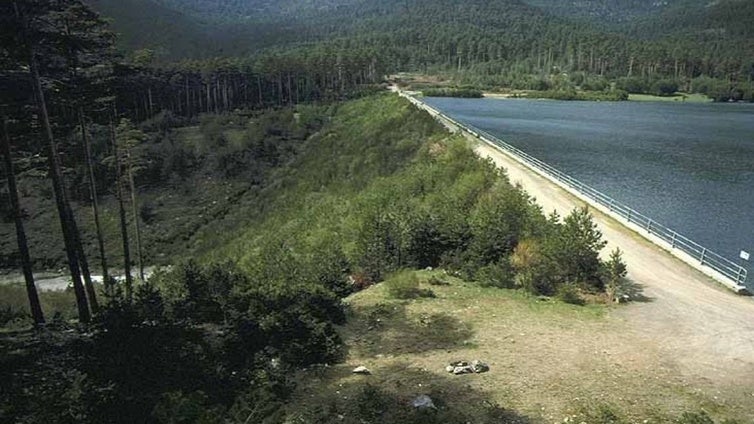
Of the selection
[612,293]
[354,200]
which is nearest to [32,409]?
[612,293]

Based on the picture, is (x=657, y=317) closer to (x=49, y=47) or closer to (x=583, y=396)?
(x=583, y=396)

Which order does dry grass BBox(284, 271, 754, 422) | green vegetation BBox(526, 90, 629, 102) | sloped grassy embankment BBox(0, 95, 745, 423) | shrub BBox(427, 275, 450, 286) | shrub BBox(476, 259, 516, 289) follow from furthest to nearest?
green vegetation BBox(526, 90, 629, 102) → shrub BBox(427, 275, 450, 286) → shrub BBox(476, 259, 516, 289) → dry grass BBox(284, 271, 754, 422) → sloped grassy embankment BBox(0, 95, 745, 423)

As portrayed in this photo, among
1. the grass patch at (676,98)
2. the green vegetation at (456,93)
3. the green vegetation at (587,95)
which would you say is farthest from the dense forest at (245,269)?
the grass patch at (676,98)

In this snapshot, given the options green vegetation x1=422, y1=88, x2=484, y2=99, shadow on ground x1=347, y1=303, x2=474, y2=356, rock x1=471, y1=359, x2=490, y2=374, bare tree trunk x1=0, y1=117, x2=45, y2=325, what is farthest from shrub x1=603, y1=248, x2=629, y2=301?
green vegetation x1=422, y1=88, x2=484, y2=99

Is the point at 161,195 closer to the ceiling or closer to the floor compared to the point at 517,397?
closer to the floor

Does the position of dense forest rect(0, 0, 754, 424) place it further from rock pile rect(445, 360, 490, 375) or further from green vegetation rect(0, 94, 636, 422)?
rock pile rect(445, 360, 490, 375)

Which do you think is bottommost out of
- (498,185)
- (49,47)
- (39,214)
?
(39,214)
